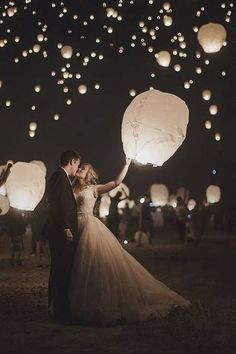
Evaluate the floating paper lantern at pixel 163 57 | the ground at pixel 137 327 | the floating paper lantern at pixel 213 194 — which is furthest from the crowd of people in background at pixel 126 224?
the floating paper lantern at pixel 163 57

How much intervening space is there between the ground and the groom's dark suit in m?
0.29

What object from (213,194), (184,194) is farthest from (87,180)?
(213,194)

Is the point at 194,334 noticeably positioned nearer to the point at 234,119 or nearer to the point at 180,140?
the point at 180,140

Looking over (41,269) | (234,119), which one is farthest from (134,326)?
(234,119)

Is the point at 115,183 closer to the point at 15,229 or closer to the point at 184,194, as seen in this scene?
the point at 15,229

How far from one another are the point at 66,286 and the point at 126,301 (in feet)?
2.43

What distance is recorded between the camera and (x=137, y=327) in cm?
724

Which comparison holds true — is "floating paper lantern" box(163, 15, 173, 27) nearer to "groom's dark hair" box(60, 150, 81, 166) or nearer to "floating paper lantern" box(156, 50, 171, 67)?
"floating paper lantern" box(156, 50, 171, 67)

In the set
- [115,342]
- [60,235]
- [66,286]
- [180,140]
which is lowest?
[115,342]

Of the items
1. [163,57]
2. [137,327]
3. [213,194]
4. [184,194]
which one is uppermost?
[163,57]

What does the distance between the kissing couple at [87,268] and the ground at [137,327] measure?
20cm

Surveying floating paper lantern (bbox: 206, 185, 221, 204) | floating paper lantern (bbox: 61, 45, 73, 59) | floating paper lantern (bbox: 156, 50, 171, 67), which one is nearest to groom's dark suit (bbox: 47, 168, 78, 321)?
floating paper lantern (bbox: 156, 50, 171, 67)

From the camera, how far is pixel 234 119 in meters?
48.5

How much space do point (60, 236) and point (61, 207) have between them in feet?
1.19
